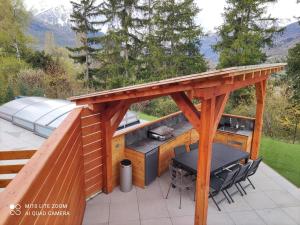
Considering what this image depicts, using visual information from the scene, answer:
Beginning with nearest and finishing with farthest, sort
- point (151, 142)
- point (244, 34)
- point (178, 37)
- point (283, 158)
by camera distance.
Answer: point (151, 142), point (283, 158), point (244, 34), point (178, 37)

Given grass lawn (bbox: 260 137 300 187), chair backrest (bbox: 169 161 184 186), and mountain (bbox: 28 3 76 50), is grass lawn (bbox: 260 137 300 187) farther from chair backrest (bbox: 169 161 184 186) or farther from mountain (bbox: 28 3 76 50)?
mountain (bbox: 28 3 76 50)

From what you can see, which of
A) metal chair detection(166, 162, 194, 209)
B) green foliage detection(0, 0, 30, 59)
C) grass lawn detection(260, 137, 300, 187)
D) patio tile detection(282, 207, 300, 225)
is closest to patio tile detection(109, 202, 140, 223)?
metal chair detection(166, 162, 194, 209)

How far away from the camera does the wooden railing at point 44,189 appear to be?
54.2 inches

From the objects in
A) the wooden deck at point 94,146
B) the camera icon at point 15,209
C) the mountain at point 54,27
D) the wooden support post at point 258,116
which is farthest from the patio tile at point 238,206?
the mountain at point 54,27

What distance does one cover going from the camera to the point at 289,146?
7848 mm

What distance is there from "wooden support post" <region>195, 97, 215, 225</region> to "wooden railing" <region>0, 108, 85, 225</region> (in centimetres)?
193

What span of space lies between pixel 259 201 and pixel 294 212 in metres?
0.64

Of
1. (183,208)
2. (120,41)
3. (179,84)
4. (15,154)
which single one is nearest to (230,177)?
(183,208)

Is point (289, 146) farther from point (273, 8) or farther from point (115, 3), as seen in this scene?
point (115, 3)

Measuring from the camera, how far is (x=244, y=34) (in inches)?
507

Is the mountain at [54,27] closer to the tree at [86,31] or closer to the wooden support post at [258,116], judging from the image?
the tree at [86,31]

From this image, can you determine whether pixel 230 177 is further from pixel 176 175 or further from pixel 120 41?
pixel 120 41

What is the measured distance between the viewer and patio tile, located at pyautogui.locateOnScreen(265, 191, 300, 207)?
15.8 ft

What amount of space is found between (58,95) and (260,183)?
490 inches
